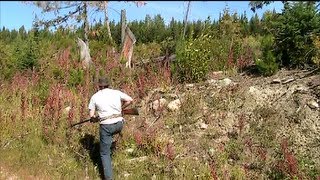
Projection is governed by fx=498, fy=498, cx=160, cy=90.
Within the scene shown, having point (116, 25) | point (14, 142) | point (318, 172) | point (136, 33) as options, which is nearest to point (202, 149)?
point (318, 172)

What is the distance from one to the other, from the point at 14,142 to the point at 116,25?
11721 millimetres

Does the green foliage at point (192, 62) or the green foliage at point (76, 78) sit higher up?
the green foliage at point (192, 62)

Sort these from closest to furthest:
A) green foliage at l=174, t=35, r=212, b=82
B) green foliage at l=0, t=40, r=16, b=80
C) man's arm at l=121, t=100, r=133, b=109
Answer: man's arm at l=121, t=100, r=133, b=109 → green foliage at l=174, t=35, r=212, b=82 → green foliage at l=0, t=40, r=16, b=80

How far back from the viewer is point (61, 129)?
30.5 feet

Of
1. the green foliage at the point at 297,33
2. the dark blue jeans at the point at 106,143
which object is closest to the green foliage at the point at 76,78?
the dark blue jeans at the point at 106,143

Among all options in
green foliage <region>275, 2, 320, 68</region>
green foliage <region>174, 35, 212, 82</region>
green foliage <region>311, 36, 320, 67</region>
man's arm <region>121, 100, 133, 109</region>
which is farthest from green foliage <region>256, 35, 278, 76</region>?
man's arm <region>121, 100, 133, 109</region>

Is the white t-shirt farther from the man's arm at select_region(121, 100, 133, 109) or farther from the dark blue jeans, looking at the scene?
the man's arm at select_region(121, 100, 133, 109)

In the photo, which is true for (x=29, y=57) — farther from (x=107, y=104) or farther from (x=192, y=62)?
(x=107, y=104)

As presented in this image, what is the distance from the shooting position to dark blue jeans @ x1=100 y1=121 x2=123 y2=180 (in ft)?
26.8

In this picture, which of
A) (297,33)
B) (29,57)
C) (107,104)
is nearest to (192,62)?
(297,33)

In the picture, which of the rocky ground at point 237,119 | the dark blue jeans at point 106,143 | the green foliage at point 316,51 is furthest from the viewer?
the green foliage at point 316,51

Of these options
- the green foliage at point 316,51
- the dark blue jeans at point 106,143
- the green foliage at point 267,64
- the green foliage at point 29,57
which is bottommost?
the dark blue jeans at point 106,143

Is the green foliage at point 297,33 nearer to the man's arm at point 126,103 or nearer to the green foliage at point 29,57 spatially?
the man's arm at point 126,103

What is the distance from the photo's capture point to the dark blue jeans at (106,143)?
8172mm
